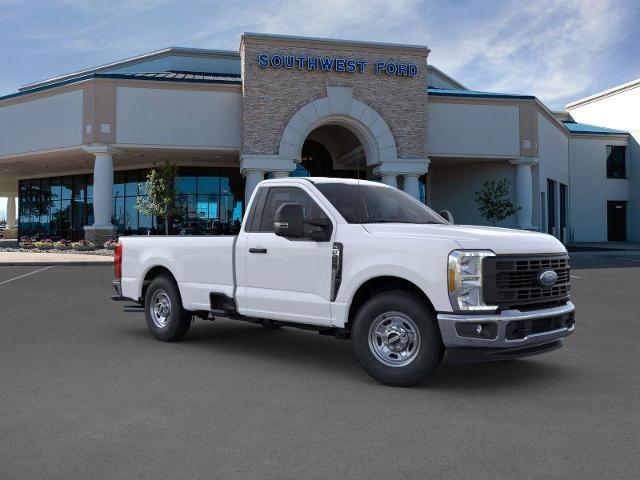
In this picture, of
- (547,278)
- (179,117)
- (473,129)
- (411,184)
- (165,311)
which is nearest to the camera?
(547,278)

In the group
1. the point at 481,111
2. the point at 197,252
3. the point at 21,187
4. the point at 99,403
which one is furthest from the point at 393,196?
the point at 21,187

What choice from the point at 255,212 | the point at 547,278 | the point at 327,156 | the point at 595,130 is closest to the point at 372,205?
the point at 255,212

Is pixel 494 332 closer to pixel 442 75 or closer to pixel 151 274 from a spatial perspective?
pixel 151 274

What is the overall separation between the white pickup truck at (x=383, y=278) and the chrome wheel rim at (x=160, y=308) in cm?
45

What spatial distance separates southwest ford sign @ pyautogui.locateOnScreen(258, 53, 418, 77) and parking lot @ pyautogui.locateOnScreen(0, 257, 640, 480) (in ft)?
74.9

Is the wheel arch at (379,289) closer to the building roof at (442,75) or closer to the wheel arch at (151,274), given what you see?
the wheel arch at (151,274)

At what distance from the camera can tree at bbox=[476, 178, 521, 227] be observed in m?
32.6

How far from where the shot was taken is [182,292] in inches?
320

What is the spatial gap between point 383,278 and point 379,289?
6.6 inches

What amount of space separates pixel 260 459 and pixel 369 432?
0.92 meters

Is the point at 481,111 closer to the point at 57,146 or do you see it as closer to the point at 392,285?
the point at 57,146

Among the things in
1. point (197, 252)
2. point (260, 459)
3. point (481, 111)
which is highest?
point (481, 111)

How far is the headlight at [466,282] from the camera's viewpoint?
217 inches

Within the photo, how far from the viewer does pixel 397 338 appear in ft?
19.3
